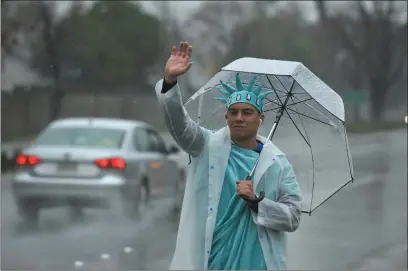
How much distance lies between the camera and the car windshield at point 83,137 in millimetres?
11484

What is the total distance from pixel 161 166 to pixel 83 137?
1245mm

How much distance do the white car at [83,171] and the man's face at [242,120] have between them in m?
7.44

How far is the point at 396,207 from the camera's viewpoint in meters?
13.0

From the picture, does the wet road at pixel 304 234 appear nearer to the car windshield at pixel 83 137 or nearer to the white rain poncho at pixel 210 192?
the car windshield at pixel 83 137

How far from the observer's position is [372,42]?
13727 mm

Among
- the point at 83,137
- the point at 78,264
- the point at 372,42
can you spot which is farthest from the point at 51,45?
the point at 78,264

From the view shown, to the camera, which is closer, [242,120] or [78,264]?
[242,120]

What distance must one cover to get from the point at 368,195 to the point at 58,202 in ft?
15.1

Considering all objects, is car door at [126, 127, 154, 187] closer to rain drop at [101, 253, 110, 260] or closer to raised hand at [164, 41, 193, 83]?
rain drop at [101, 253, 110, 260]

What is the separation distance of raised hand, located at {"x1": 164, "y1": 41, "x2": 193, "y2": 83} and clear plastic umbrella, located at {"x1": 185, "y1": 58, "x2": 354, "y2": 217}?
53cm

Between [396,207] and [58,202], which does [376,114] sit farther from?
[58,202]

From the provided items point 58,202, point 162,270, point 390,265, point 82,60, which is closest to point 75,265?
point 162,270

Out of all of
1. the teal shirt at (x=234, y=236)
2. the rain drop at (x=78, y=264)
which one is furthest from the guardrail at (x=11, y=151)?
the teal shirt at (x=234, y=236)

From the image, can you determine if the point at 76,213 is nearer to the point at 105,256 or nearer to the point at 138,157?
the point at 138,157
